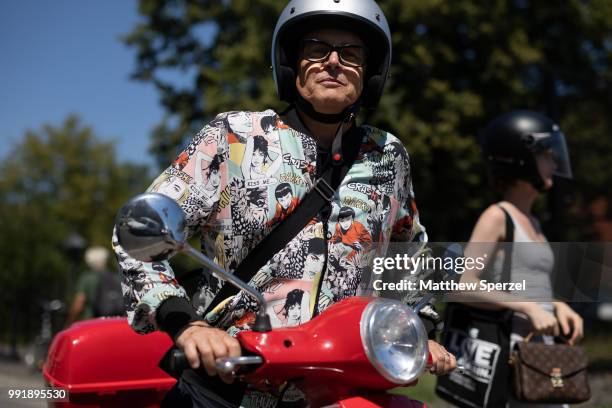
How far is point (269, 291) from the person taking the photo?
2.12 m

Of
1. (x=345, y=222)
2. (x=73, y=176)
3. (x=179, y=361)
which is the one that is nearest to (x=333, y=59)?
(x=345, y=222)

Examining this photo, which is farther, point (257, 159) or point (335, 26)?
point (335, 26)

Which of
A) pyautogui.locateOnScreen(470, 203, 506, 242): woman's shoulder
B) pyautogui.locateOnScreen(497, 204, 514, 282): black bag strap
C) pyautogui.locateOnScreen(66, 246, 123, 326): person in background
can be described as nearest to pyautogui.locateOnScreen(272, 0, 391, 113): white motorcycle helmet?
pyautogui.locateOnScreen(497, 204, 514, 282): black bag strap

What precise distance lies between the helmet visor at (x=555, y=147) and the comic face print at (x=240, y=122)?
234 cm

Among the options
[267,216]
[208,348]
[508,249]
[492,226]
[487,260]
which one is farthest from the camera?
[492,226]

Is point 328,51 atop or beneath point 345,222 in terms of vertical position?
atop

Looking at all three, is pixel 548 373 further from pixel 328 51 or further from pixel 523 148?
pixel 328 51

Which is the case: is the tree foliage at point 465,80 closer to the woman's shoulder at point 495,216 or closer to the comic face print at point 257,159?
the woman's shoulder at point 495,216

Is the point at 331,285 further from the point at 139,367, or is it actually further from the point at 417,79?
the point at 417,79

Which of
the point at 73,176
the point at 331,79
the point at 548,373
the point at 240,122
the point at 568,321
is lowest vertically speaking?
the point at 548,373

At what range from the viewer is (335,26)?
8.06 feet

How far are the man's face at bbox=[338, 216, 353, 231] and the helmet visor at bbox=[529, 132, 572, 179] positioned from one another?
2242 millimetres

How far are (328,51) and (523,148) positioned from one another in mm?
2088

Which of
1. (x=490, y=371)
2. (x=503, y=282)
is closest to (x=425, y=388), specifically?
(x=490, y=371)
